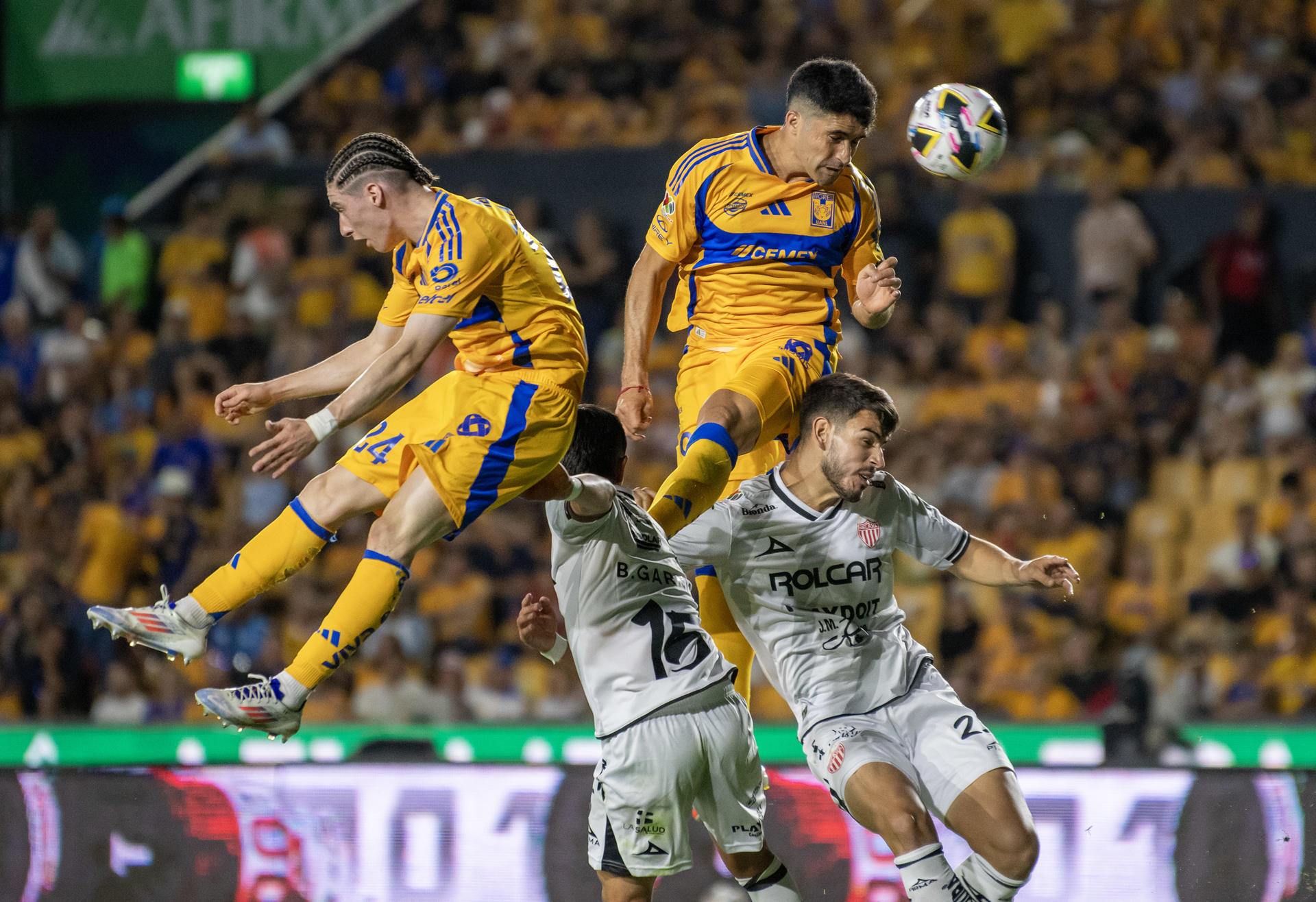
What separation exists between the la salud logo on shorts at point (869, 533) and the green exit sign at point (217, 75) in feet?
42.0

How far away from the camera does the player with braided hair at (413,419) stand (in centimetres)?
Answer: 521

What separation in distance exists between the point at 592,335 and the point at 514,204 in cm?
132

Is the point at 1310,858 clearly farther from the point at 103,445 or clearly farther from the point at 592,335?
the point at 103,445

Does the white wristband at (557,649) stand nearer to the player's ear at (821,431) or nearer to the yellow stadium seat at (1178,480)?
the player's ear at (821,431)

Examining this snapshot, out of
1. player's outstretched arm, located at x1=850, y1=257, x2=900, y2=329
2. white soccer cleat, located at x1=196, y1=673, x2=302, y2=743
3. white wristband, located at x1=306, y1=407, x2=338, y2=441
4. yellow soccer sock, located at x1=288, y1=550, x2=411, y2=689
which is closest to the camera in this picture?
white soccer cleat, located at x1=196, y1=673, x2=302, y2=743

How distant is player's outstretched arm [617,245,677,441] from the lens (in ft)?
19.9

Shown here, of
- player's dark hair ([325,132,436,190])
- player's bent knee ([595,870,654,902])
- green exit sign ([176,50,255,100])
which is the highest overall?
green exit sign ([176,50,255,100])

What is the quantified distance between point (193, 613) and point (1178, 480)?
779cm

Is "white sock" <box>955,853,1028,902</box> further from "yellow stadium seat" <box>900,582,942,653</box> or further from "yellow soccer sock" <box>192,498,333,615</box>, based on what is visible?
"yellow stadium seat" <box>900,582,942,653</box>

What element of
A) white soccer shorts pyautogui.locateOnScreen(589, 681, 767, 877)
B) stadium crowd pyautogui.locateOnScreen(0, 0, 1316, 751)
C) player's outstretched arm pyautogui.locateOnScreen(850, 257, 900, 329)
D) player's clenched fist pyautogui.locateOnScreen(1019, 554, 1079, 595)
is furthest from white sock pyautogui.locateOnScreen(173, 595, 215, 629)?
stadium crowd pyautogui.locateOnScreen(0, 0, 1316, 751)

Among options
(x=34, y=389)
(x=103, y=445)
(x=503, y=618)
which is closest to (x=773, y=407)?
(x=503, y=618)

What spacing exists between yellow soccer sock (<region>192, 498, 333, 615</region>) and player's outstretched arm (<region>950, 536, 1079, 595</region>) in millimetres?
2293

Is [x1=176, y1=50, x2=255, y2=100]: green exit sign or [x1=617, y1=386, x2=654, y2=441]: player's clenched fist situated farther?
[x1=176, y1=50, x2=255, y2=100]: green exit sign

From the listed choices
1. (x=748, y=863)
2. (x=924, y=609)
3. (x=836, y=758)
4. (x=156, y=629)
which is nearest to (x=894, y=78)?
(x=924, y=609)
